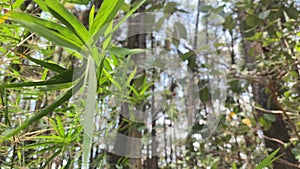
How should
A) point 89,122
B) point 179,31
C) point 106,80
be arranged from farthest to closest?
point 179,31 < point 106,80 < point 89,122

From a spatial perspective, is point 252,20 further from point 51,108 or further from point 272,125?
point 51,108

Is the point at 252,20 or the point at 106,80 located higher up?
the point at 252,20

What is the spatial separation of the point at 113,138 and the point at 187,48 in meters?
0.24

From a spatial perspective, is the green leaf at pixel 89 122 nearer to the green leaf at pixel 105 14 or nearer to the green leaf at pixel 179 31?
the green leaf at pixel 105 14

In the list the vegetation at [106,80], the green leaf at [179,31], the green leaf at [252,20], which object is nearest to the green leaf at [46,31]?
the vegetation at [106,80]

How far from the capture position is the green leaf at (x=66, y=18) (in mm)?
234

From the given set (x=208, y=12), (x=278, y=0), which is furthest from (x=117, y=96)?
(x=278, y=0)

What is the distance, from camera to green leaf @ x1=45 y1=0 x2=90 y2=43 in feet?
0.77

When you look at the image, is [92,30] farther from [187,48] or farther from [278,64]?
[278,64]

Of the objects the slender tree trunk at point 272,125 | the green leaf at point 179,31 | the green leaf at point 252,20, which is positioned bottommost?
the slender tree trunk at point 272,125

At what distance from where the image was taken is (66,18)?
241 mm

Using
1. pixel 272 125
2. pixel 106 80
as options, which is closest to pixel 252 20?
pixel 272 125

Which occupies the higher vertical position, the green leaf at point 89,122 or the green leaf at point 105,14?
the green leaf at point 105,14

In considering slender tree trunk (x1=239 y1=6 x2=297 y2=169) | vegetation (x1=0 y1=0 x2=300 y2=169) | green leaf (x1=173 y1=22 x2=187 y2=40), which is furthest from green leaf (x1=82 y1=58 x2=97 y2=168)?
slender tree trunk (x1=239 y1=6 x2=297 y2=169)
